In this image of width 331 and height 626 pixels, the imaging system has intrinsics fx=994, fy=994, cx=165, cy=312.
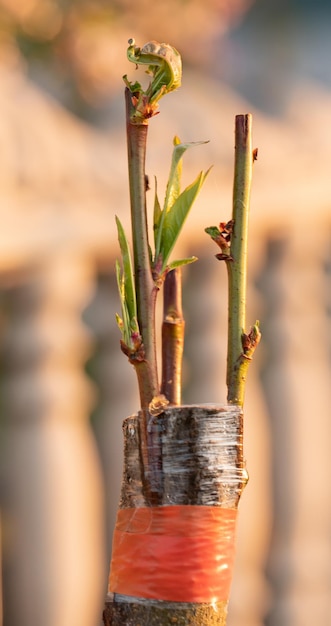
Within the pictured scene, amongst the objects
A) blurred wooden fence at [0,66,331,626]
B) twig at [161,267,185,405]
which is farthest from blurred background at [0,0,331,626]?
twig at [161,267,185,405]

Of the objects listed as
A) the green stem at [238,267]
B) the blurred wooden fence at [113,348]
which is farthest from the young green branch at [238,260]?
the blurred wooden fence at [113,348]

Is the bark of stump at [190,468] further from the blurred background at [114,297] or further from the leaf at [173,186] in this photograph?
the blurred background at [114,297]

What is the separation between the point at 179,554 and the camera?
354 millimetres

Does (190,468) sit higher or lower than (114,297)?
lower

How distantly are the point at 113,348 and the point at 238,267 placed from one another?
87 cm

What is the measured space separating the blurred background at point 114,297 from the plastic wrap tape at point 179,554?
2.55 feet

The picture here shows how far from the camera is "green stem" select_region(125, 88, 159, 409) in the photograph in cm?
34

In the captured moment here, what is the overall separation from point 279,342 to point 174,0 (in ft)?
1.64

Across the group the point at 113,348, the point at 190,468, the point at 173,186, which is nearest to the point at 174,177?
the point at 173,186

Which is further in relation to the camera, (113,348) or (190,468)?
(113,348)

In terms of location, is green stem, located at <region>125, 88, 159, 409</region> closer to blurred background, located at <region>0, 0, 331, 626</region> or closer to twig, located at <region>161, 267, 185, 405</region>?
twig, located at <region>161, 267, 185, 405</region>

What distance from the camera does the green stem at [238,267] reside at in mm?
351

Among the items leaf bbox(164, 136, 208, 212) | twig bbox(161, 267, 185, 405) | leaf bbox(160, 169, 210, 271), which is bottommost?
twig bbox(161, 267, 185, 405)

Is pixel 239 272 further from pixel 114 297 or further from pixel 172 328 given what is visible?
pixel 114 297
